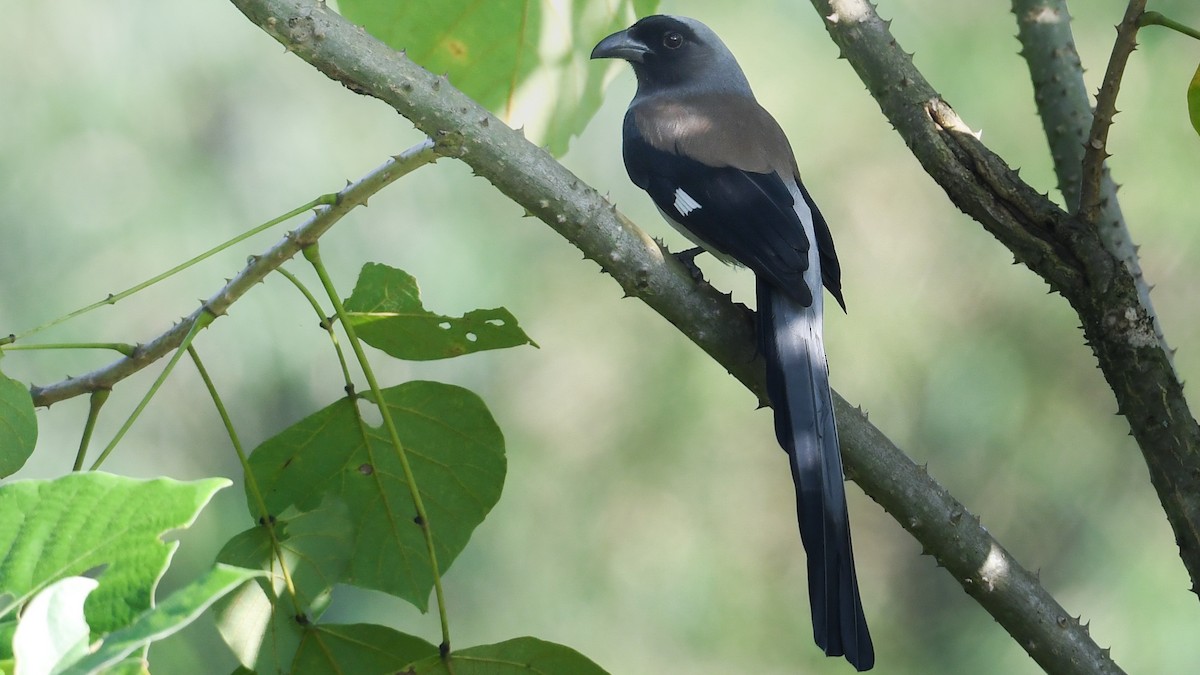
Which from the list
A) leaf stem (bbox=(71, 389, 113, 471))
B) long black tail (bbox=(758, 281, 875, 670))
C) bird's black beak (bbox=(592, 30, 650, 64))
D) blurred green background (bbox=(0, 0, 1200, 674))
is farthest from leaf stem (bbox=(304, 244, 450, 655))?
blurred green background (bbox=(0, 0, 1200, 674))

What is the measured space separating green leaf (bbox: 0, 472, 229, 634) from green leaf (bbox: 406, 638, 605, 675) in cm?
51

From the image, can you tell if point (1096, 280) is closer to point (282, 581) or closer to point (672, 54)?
point (282, 581)

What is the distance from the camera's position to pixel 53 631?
0.50 m

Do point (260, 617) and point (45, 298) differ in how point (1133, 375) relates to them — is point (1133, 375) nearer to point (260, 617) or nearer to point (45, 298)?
point (260, 617)

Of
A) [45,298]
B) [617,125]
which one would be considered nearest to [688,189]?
[617,125]

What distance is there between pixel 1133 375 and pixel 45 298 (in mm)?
2511

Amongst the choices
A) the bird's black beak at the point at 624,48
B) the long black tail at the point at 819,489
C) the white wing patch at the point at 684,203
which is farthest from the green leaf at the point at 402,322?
the bird's black beak at the point at 624,48

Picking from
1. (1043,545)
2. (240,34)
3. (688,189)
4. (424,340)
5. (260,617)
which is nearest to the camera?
(260,617)

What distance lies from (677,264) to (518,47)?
1.48 ft

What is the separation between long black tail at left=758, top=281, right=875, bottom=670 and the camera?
→ 3.93ft

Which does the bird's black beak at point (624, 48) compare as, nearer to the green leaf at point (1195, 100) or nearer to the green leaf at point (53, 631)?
the green leaf at point (1195, 100)

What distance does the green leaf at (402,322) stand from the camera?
1251mm

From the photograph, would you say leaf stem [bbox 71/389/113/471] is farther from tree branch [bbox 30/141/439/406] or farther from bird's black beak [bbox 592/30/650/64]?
bird's black beak [bbox 592/30/650/64]

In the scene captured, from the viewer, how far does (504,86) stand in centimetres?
148
